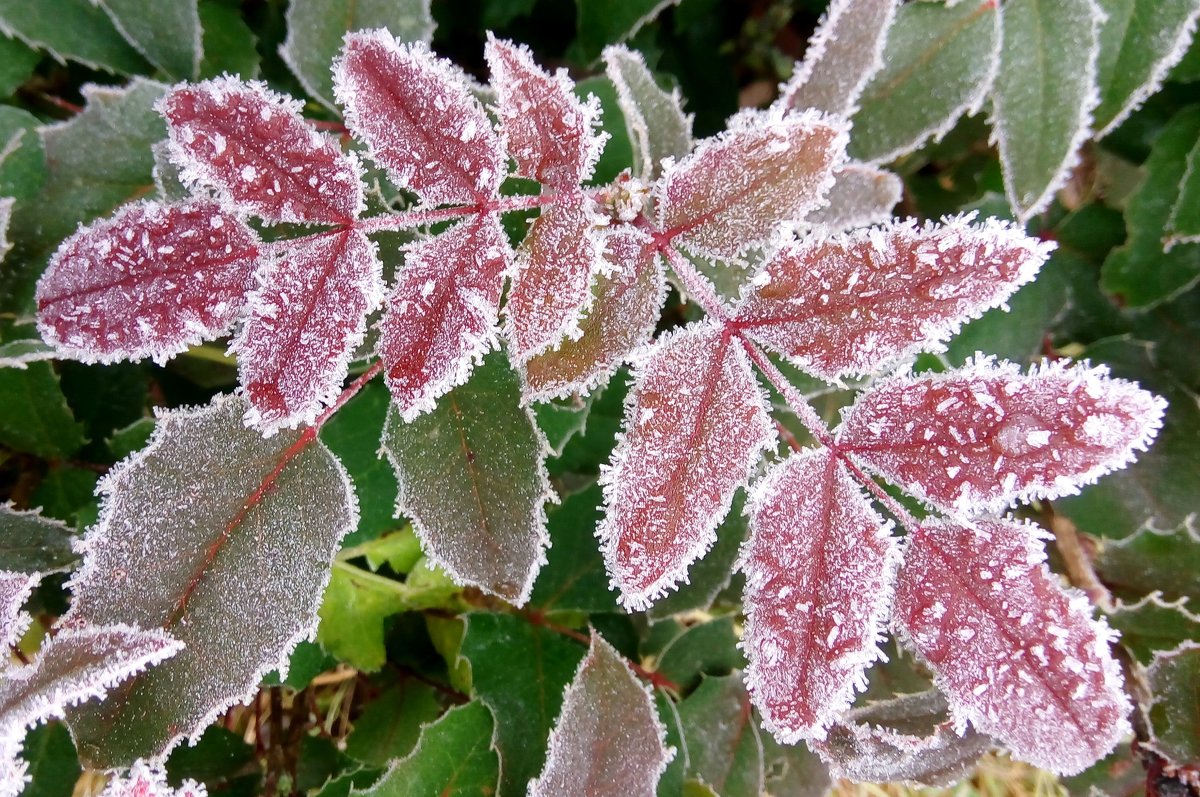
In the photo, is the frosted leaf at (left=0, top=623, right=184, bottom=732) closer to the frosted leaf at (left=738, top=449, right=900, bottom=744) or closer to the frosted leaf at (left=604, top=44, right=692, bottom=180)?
the frosted leaf at (left=738, top=449, right=900, bottom=744)

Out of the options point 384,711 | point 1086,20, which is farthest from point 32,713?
point 1086,20

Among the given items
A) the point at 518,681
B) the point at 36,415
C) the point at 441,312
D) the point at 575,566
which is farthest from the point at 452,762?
the point at 36,415

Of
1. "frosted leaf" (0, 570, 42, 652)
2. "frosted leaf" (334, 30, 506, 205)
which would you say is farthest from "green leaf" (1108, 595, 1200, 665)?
"frosted leaf" (0, 570, 42, 652)

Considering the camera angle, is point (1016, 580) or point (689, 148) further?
point (689, 148)

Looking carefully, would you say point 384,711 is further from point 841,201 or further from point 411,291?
point 841,201

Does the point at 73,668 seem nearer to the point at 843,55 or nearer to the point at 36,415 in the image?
the point at 36,415
